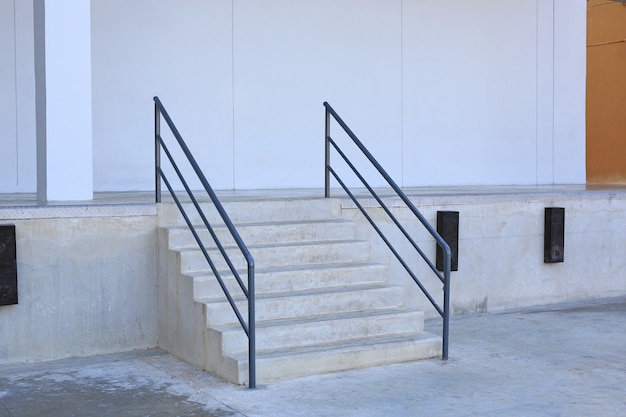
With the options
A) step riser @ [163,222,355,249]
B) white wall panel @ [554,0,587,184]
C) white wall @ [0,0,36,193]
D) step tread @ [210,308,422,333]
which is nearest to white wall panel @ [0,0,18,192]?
white wall @ [0,0,36,193]

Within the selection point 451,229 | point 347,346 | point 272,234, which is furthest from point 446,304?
point 451,229

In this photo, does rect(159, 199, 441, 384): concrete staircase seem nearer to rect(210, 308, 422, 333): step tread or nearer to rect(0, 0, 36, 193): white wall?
rect(210, 308, 422, 333): step tread

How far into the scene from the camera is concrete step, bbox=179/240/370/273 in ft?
22.4

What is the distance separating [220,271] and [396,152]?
534 cm

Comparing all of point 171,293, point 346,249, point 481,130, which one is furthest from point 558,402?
point 481,130

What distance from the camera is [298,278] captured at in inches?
275

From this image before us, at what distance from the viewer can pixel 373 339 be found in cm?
668

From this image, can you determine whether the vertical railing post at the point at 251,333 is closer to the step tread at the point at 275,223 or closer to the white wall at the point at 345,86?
the step tread at the point at 275,223

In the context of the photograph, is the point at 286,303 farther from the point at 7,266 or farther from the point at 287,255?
the point at 7,266

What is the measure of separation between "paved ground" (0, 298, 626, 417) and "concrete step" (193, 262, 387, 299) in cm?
64

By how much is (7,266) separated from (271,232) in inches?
83.7

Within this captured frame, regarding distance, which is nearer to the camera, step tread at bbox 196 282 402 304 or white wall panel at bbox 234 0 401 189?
step tread at bbox 196 282 402 304

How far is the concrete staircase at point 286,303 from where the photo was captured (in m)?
6.23

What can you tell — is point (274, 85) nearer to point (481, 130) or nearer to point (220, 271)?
point (481, 130)
